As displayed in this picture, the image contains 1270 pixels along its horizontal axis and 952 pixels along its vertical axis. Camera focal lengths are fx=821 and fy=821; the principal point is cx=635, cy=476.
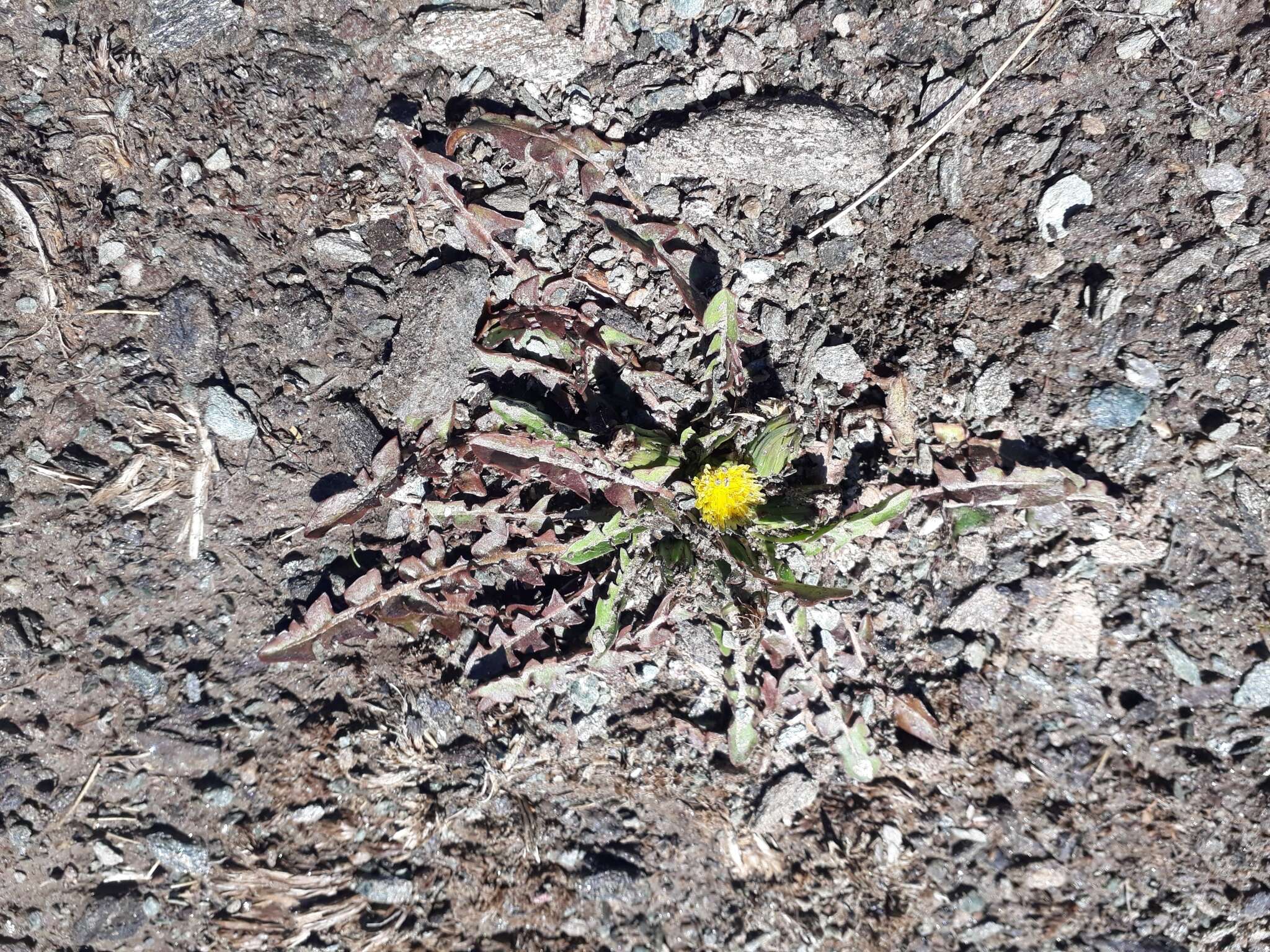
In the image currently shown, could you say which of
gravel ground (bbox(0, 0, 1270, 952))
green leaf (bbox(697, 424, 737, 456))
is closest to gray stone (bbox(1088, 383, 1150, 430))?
gravel ground (bbox(0, 0, 1270, 952))

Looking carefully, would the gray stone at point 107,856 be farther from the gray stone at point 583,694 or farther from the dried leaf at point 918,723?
the dried leaf at point 918,723

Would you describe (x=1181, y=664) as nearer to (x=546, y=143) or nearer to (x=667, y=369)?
(x=667, y=369)

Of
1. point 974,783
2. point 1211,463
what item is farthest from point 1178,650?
point 974,783

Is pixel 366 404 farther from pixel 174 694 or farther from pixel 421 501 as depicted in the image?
pixel 174 694

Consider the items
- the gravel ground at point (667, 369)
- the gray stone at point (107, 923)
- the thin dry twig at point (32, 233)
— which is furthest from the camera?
the thin dry twig at point (32, 233)

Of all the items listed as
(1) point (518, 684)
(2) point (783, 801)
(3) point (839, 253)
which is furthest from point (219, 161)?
(2) point (783, 801)

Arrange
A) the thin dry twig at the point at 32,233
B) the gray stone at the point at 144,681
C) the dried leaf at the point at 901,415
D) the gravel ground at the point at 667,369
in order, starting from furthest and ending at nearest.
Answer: the thin dry twig at the point at 32,233 → the dried leaf at the point at 901,415 → the gray stone at the point at 144,681 → the gravel ground at the point at 667,369

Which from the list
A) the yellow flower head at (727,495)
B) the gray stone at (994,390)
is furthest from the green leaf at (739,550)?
the gray stone at (994,390)

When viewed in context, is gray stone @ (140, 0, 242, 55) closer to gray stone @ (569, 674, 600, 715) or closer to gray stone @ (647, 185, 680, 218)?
gray stone @ (647, 185, 680, 218)
